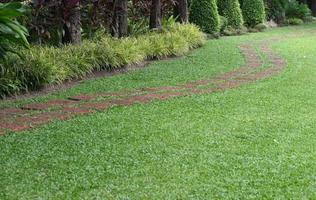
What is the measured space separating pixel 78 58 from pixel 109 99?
1.59 metres

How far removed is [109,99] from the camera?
659 centimetres

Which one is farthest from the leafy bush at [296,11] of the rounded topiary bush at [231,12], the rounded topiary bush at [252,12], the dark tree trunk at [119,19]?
the dark tree trunk at [119,19]

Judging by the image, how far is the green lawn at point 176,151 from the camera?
3.70 metres

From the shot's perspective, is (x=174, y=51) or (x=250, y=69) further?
(x=174, y=51)

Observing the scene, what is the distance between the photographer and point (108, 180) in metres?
3.83

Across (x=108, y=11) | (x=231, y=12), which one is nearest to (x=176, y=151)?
(x=108, y=11)

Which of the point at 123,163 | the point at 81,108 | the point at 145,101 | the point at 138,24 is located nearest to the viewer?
the point at 123,163

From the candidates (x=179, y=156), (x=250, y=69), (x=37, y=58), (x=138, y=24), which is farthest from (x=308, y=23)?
(x=179, y=156)

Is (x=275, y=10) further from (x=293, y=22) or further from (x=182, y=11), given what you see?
(x=182, y=11)

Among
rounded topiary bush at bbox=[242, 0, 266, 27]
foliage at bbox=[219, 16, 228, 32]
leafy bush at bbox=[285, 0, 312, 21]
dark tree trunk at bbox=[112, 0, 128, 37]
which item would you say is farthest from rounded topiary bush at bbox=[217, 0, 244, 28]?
dark tree trunk at bbox=[112, 0, 128, 37]

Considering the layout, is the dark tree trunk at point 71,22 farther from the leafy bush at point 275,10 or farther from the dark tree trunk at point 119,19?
the leafy bush at point 275,10

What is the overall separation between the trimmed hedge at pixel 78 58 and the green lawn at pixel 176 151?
0.39 m

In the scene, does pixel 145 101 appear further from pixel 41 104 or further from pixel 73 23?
pixel 73 23

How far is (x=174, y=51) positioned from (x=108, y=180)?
22.5ft
